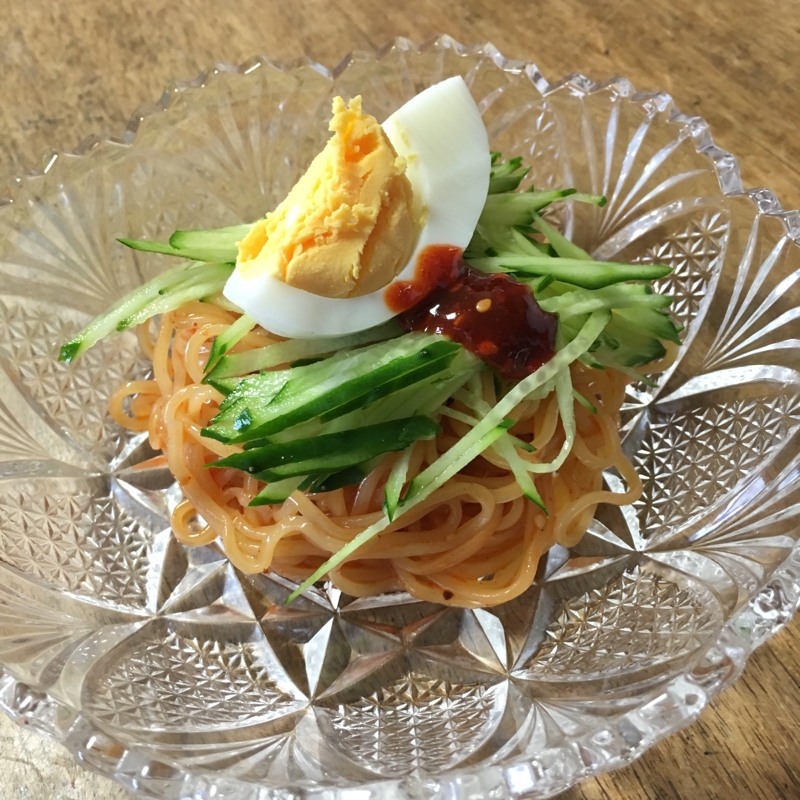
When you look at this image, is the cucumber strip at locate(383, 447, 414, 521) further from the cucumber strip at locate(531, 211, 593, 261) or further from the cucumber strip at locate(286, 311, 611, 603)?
the cucumber strip at locate(531, 211, 593, 261)

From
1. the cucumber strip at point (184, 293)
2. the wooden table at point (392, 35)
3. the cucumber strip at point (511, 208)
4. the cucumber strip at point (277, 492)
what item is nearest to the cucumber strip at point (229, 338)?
the cucumber strip at point (184, 293)

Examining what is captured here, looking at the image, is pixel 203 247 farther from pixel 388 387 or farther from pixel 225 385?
pixel 388 387

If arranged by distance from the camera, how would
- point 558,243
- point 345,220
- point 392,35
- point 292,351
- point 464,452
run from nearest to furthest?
point 345,220, point 464,452, point 292,351, point 558,243, point 392,35

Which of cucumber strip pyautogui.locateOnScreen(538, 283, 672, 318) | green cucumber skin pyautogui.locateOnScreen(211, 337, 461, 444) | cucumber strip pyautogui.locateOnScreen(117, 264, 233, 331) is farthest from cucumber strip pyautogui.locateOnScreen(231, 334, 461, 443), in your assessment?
cucumber strip pyautogui.locateOnScreen(117, 264, 233, 331)

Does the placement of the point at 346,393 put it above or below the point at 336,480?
above

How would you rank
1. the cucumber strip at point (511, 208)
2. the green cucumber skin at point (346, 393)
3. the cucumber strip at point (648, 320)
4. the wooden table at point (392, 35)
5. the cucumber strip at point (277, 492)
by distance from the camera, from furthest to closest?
the wooden table at point (392, 35) < the cucumber strip at point (511, 208) < the cucumber strip at point (648, 320) < the cucumber strip at point (277, 492) < the green cucumber skin at point (346, 393)

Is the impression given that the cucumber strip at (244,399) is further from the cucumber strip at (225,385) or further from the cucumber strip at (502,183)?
the cucumber strip at (502,183)

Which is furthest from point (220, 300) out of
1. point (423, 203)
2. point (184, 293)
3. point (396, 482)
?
point (396, 482)
